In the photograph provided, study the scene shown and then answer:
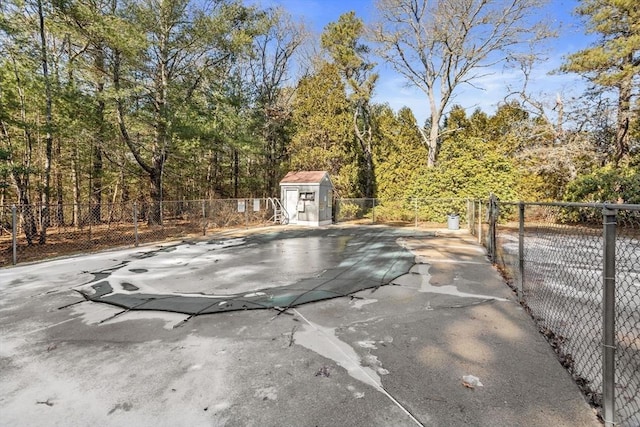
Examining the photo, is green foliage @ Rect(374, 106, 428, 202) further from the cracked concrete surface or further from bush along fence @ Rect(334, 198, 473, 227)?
the cracked concrete surface

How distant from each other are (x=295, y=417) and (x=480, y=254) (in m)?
6.56

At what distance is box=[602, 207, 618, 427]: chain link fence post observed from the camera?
1.72 m

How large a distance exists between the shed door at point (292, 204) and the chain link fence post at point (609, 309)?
13.6 meters

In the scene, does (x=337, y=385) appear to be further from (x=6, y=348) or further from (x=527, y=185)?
(x=527, y=185)

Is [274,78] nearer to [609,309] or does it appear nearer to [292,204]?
[292,204]

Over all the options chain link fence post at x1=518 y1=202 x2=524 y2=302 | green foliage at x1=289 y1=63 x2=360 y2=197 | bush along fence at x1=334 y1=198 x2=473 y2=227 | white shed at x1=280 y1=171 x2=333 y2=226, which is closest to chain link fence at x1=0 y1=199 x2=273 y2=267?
white shed at x1=280 y1=171 x2=333 y2=226

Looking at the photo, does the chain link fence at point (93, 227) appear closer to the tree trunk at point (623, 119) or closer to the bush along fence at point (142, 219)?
the bush along fence at point (142, 219)

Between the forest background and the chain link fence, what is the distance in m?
0.70

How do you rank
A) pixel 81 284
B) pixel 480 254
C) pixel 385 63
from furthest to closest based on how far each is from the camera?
pixel 385 63
pixel 480 254
pixel 81 284

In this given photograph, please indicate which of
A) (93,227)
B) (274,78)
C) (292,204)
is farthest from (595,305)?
(274,78)

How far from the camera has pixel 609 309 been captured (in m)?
1.73

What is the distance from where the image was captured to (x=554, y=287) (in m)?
4.49

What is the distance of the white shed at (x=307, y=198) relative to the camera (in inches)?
578

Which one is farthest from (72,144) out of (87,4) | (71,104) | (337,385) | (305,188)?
(337,385)
